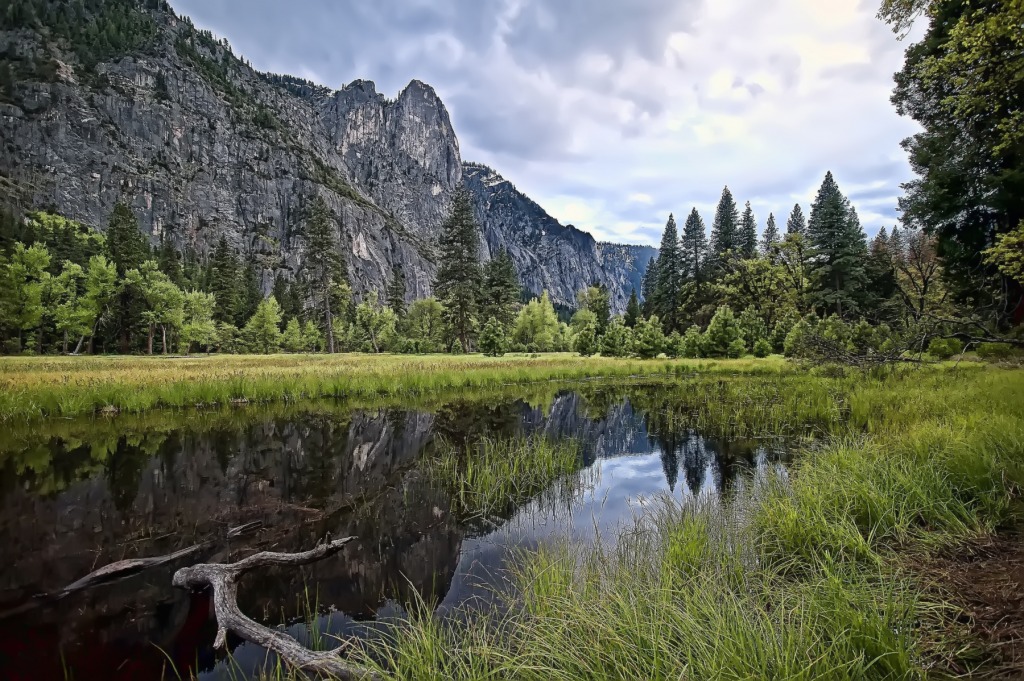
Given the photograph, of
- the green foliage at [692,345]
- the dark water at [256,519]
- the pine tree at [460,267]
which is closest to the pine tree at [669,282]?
the green foliage at [692,345]

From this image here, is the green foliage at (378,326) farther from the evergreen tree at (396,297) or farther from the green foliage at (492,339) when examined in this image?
the green foliage at (492,339)

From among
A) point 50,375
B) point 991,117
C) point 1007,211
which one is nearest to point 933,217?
point 1007,211

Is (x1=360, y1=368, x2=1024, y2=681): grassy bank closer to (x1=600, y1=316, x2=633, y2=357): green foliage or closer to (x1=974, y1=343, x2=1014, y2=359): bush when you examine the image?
(x1=974, y1=343, x2=1014, y2=359): bush

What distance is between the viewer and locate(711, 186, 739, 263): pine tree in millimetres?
56344

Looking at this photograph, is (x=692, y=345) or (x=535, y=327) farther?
(x=535, y=327)

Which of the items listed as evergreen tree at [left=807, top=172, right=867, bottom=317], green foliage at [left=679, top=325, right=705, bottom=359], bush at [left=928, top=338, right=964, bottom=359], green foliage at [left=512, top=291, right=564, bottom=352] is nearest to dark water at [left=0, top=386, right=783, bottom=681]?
bush at [left=928, top=338, right=964, bottom=359]

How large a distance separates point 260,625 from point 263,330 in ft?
211

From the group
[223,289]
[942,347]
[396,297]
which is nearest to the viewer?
[942,347]

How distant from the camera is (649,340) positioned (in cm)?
3947

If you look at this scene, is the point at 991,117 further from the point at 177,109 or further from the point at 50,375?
the point at 177,109

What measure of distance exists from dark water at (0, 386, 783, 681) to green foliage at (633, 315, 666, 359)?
27.5 metres

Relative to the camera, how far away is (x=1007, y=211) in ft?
54.1

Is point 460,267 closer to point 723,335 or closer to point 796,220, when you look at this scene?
point 723,335

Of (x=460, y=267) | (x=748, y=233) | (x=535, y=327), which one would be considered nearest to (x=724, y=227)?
(x=748, y=233)
